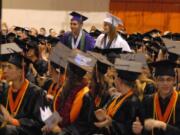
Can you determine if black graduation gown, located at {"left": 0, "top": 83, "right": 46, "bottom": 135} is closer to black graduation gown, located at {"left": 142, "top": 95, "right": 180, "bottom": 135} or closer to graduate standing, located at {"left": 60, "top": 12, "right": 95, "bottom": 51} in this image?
black graduation gown, located at {"left": 142, "top": 95, "right": 180, "bottom": 135}

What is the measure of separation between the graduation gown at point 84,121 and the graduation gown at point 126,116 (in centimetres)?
30

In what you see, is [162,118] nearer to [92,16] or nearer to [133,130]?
[133,130]

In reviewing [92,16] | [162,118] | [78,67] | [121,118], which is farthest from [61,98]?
[92,16]

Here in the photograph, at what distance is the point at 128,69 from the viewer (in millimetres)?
5461

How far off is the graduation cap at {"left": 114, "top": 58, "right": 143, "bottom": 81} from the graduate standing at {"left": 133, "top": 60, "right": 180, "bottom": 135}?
32 cm

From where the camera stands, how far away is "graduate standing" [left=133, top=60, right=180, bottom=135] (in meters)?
4.87

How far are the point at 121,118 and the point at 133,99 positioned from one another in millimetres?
238

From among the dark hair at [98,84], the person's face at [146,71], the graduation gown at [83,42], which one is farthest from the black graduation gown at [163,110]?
the graduation gown at [83,42]

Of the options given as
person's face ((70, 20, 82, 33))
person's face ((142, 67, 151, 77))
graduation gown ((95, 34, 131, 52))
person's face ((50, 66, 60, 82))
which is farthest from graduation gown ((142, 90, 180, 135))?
person's face ((70, 20, 82, 33))

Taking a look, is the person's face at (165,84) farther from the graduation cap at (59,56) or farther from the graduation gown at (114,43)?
the graduation gown at (114,43)

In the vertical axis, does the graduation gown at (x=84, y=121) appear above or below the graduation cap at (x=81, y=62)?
below

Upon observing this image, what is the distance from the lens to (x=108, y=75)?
6.40 m

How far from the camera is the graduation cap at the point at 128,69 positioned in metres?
5.39

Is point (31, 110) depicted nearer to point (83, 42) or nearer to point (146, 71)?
point (146, 71)
